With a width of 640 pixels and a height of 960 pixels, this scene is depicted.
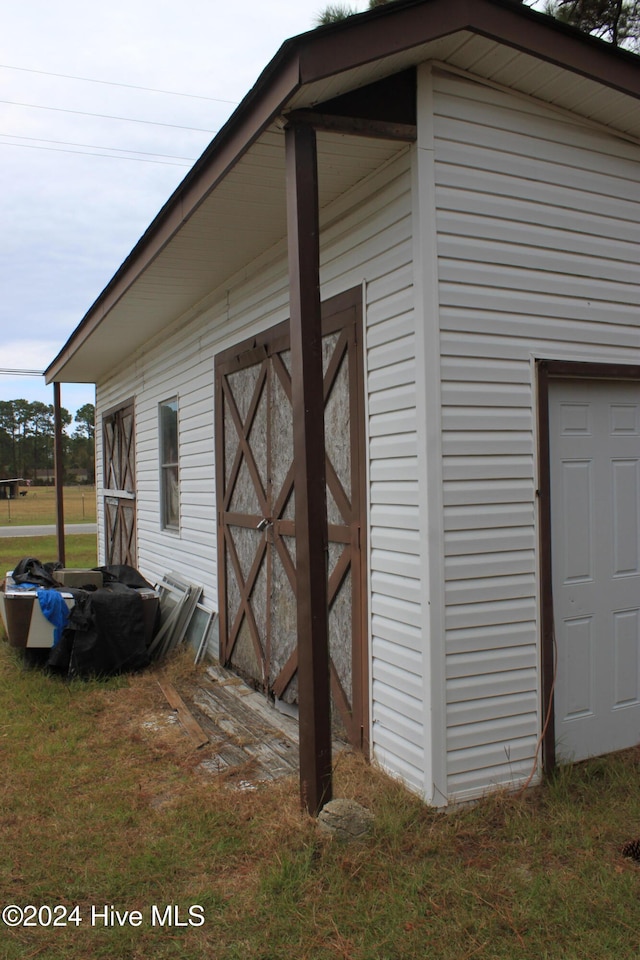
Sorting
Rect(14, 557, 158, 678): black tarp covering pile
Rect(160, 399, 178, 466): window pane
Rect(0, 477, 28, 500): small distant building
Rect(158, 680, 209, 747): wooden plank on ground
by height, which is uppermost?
Rect(160, 399, 178, 466): window pane

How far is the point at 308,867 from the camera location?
Answer: 9.86ft

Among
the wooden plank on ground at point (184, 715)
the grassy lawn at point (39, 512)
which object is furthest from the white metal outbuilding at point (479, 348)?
the grassy lawn at point (39, 512)

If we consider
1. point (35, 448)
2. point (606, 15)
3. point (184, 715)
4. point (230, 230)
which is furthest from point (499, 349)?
point (35, 448)

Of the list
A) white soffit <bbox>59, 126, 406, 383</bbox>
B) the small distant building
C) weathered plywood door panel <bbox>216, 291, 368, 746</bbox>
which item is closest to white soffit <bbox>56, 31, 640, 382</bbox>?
white soffit <bbox>59, 126, 406, 383</bbox>

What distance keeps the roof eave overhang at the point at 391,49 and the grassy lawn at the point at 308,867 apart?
305 cm

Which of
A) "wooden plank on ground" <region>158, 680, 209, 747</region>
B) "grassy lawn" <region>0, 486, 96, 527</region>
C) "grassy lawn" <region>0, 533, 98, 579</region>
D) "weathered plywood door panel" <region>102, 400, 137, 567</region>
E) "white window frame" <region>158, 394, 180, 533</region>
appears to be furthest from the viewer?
"grassy lawn" <region>0, 486, 96, 527</region>

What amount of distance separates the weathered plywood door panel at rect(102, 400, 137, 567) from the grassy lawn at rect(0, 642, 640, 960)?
19.1 feet

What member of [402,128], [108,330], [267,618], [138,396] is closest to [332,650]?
[267,618]

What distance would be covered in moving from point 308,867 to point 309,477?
61.1 inches

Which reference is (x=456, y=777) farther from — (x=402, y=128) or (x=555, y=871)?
(x=402, y=128)

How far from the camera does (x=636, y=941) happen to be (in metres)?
2.59

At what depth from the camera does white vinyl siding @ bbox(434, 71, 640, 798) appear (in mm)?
3594

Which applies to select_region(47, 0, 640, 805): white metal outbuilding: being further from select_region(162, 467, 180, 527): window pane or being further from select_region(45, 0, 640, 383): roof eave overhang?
select_region(162, 467, 180, 527): window pane

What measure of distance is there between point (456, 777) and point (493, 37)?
328cm
